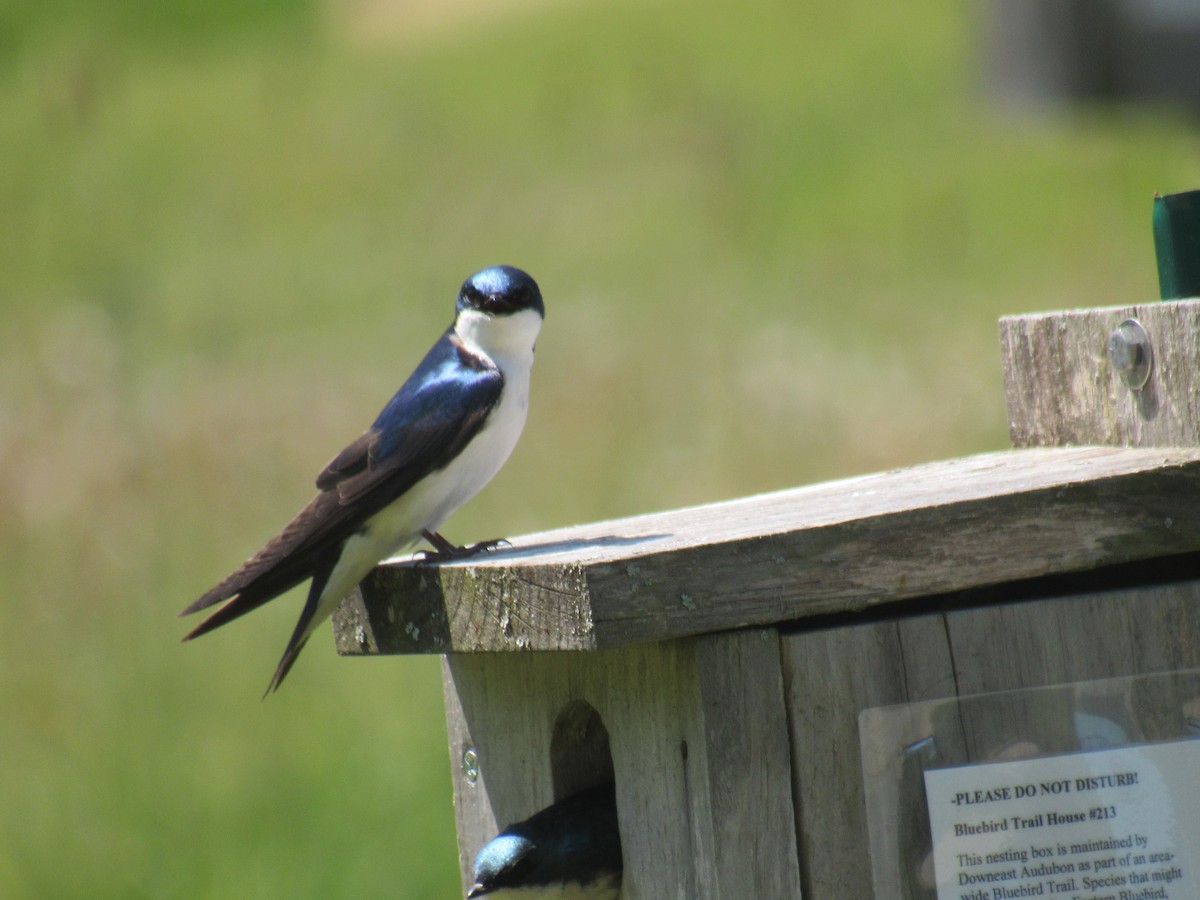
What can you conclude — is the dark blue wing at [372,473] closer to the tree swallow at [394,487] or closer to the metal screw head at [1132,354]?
the tree swallow at [394,487]

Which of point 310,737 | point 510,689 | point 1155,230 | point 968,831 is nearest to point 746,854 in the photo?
point 968,831

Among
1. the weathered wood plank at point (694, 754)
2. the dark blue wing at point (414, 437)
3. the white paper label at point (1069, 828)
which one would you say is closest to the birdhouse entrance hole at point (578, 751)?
the weathered wood plank at point (694, 754)

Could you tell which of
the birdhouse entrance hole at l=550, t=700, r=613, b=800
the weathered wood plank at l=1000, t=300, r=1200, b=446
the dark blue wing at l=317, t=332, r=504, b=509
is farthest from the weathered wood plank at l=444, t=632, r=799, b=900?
the weathered wood plank at l=1000, t=300, r=1200, b=446

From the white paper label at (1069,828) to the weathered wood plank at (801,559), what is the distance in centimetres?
21

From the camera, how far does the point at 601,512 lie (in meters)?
4.43

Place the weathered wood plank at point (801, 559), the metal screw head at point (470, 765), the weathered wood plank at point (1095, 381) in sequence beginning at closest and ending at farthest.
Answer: the weathered wood plank at point (801, 559) → the weathered wood plank at point (1095, 381) → the metal screw head at point (470, 765)

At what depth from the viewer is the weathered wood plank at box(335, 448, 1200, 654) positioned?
5.05 ft

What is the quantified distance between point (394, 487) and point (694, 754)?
48 centimetres

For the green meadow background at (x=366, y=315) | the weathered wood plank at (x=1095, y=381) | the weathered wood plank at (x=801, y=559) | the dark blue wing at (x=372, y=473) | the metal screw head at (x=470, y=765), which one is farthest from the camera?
the green meadow background at (x=366, y=315)

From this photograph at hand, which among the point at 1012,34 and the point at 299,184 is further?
the point at 1012,34

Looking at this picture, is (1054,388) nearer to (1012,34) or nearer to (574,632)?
(574,632)

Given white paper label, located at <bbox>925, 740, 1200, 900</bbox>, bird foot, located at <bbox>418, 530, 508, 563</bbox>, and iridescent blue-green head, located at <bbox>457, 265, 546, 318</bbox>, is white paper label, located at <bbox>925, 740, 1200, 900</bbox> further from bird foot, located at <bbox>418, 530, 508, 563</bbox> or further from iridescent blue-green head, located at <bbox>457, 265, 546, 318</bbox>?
iridescent blue-green head, located at <bbox>457, 265, 546, 318</bbox>

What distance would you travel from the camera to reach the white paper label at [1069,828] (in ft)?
5.33

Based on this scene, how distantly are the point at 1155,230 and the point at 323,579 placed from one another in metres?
1.19
